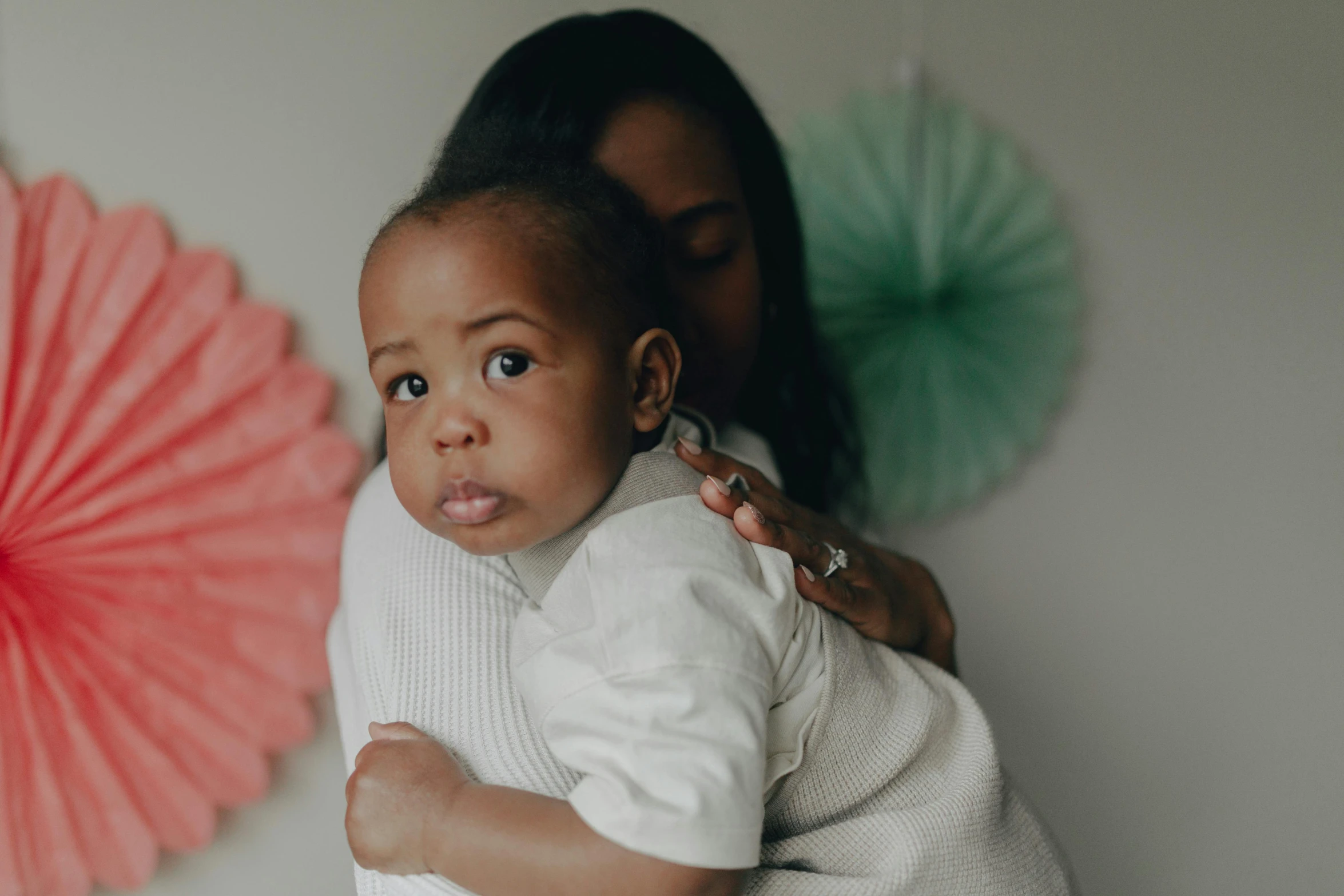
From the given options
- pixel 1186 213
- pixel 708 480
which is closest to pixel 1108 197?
pixel 1186 213

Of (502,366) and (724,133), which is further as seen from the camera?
(724,133)

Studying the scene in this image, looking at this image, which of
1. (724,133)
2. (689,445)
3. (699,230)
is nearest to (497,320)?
(689,445)

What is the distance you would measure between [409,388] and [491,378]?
92mm

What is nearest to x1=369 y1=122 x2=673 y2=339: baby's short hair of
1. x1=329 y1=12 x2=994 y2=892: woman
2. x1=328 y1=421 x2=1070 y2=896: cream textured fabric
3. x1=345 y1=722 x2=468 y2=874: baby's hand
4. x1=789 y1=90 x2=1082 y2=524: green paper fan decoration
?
x1=329 y1=12 x2=994 y2=892: woman

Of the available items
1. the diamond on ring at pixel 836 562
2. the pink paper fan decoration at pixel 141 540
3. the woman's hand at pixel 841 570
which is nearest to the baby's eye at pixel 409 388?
the woman's hand at pixel 841 570

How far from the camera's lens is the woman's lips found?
78 cm

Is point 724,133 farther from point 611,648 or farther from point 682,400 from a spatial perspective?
point 611,648

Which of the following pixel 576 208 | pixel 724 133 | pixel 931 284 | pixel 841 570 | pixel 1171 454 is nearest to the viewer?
pixel 576 208

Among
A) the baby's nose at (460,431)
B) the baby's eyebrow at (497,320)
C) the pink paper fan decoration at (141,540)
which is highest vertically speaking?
the baby's eyebrow at (497,320)

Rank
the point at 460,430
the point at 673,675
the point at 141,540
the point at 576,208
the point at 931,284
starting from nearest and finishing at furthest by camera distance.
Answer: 1. the point at 673,675
2. the point at 460,430
3. the point at 576,208
4. the point at 141,540
5. the point at 931,284

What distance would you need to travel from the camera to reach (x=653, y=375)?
91cm

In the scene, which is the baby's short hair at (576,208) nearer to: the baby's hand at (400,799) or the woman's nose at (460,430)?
the woman's nose at (460,430)

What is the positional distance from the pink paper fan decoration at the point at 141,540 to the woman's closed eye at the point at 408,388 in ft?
1.68

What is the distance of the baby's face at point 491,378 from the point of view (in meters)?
0.78
